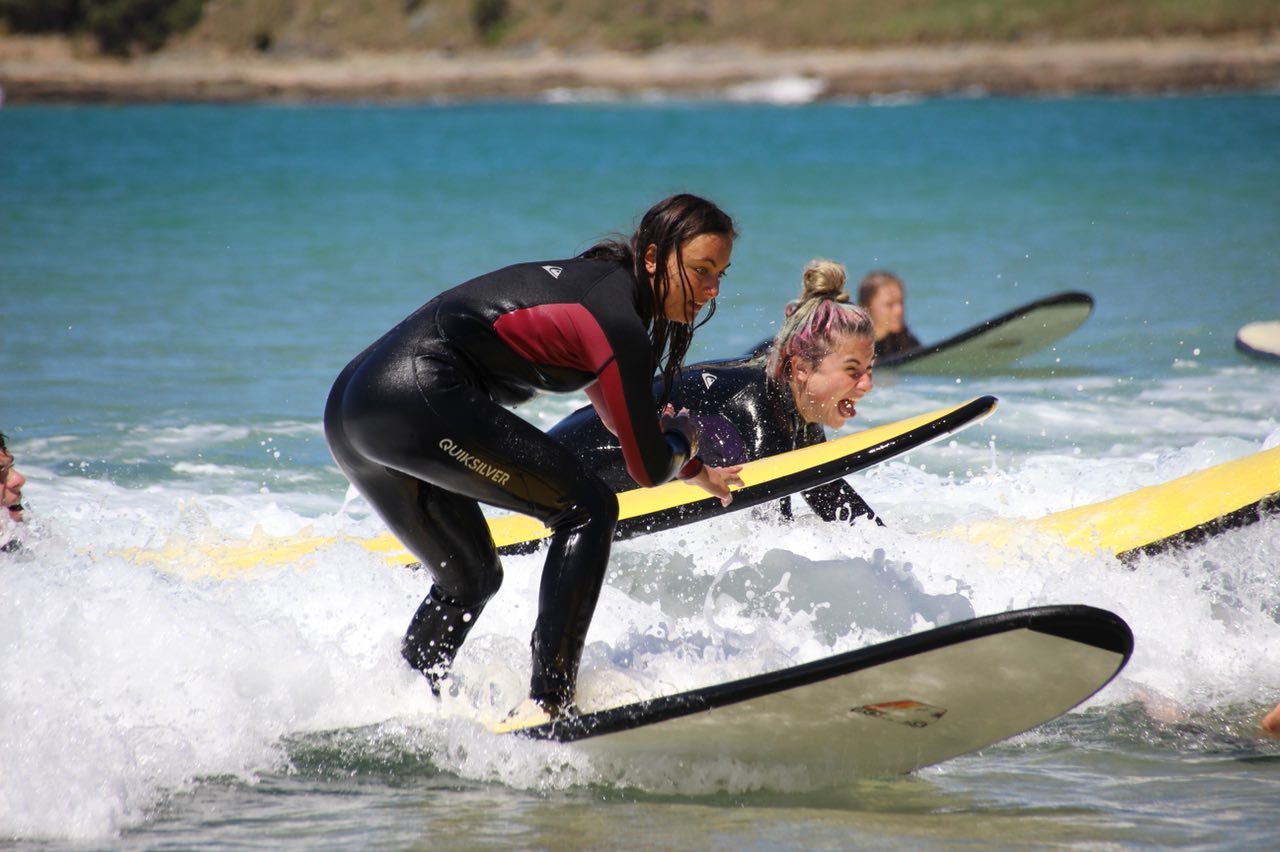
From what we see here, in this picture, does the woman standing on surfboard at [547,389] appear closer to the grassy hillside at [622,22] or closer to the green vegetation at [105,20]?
the grassy hillside at [622,22]

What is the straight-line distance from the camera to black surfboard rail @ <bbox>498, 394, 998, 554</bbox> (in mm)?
4746

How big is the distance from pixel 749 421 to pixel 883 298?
4322 mm

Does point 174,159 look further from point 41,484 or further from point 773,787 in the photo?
point 773,787

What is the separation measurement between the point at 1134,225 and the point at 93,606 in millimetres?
17166

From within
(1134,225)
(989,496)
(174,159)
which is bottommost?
(174,159)

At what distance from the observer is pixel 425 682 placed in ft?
12.2

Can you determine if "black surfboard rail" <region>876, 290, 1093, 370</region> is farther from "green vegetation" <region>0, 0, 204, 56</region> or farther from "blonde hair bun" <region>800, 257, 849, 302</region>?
"green vegetation" <region>0, 0, 204, 56</region>

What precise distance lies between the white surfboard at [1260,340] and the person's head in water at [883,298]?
2.57 meters

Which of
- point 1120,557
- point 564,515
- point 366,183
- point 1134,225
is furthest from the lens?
point 366,183

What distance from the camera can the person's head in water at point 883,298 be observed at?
904 cm

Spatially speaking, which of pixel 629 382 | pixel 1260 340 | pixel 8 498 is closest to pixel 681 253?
pixel 629 382

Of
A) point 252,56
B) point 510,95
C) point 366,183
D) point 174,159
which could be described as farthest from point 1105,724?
point 252,56

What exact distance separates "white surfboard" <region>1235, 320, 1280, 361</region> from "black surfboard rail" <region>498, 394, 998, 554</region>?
18.9 feet

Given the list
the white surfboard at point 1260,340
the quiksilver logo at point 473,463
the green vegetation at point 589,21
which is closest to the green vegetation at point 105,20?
the green vegetation at point 589,21
